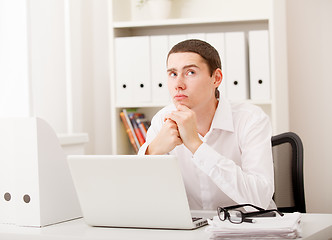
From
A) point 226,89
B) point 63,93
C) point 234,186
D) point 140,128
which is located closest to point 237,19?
point 226,89

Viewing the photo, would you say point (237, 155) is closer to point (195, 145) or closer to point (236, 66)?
point (195, 145)

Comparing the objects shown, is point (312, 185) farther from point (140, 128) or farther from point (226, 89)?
point (140, 128)

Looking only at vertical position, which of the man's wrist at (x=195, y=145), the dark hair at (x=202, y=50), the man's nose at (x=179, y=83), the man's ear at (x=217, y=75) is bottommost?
the man's wrist at (x=195, y=145)

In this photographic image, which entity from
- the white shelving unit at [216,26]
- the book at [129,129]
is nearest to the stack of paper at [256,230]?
the white shelving unit at [216,26]

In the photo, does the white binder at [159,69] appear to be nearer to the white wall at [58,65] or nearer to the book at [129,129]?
the book at [129,129]

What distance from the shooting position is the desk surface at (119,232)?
4.63ft

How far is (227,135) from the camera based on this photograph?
2.13 meters

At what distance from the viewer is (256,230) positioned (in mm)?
1302

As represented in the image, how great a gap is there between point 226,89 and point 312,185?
2.69 feet

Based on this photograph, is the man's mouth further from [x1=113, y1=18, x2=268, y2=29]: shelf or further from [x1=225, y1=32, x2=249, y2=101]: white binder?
[x1=113, y1=18, x2=268, y2=29]: shelf

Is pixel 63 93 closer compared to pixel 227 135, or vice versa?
pixel 227 135

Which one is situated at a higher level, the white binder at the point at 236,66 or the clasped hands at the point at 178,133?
the white binder at the point at 236,66

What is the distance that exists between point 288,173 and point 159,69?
116 centimetres

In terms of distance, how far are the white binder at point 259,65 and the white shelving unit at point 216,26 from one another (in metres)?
0.03
